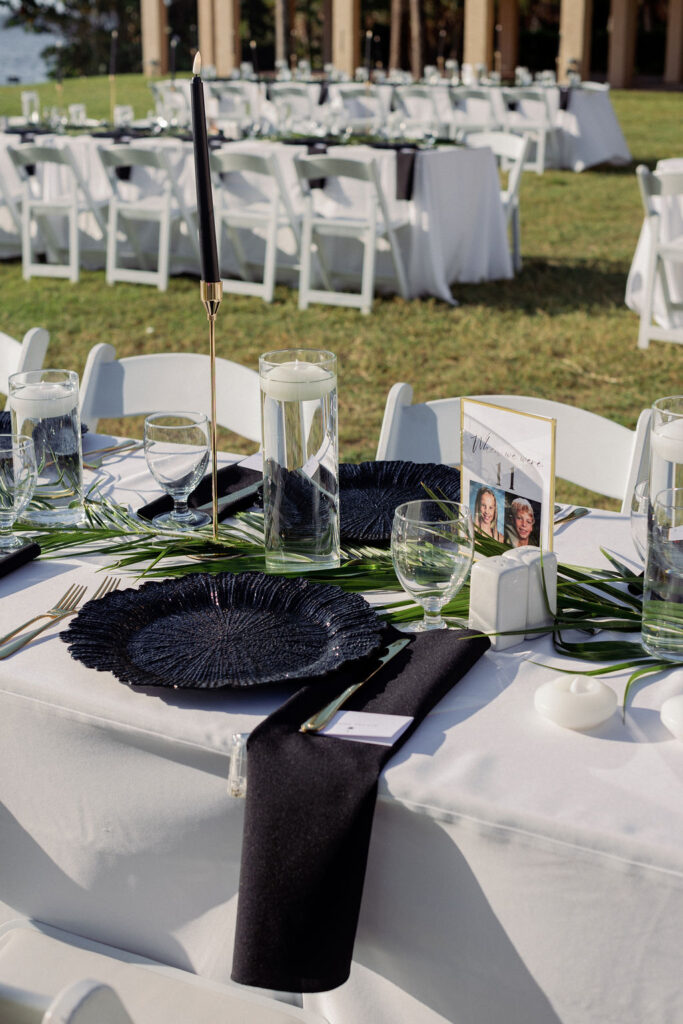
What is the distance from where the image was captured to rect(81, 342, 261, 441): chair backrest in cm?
245

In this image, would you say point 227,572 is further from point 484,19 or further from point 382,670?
point 484,19

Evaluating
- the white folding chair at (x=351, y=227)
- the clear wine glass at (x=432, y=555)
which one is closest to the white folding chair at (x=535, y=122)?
the white folding chair at (x=351, y=227)

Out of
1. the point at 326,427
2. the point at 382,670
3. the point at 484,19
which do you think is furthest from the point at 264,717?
the point at 484,19

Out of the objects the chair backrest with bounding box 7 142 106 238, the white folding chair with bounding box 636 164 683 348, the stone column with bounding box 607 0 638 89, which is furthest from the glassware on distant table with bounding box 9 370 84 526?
the stone column with bounding box 607 0 638 89

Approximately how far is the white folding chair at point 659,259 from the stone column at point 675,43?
17.5 metres

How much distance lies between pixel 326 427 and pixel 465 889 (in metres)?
0.63

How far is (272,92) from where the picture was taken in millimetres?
12648

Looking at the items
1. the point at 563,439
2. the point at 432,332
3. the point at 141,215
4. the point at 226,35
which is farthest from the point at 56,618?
the point at 226,35

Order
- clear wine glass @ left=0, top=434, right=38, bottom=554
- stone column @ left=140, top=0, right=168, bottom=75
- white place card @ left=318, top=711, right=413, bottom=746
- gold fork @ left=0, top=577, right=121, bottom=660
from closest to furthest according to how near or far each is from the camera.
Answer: white place card @ left=318, top=711, right=413, bottom=746
gold fork @ left=0, top=577, right=121, bottom=660
clear wine glass @ left=0, top=434, right=38, bottom=554
stone column @ left=140, top=0, right=168, bottom=75

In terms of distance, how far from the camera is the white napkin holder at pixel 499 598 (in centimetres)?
128

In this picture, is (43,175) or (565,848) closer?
(565,848)

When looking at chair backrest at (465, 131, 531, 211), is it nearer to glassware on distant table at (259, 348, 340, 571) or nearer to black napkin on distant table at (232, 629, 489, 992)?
glassware on distant table at (259, 348, 340, 571)

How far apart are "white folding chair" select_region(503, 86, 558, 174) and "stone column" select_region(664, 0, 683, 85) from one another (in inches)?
427

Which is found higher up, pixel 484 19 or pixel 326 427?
pixel 484 19
